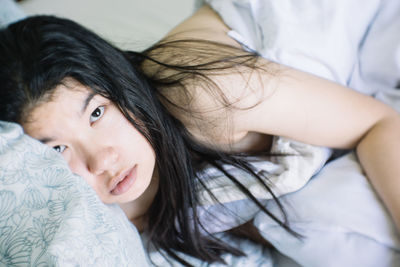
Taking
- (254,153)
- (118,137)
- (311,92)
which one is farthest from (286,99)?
(118,137)

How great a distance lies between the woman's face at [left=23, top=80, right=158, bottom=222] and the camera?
56 centimetres

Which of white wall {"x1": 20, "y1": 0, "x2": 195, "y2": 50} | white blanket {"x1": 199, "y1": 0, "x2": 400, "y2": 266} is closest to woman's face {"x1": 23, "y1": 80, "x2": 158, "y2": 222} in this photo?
white blanket {"x1": 199, "y1": 0, "x2": 400, "y2": 266}

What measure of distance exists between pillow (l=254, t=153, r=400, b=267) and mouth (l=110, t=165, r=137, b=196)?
268 mm

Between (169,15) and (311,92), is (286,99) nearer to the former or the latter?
(311,92)

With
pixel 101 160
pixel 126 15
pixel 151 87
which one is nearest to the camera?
pixel 101 160

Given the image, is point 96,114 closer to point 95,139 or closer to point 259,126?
point 95,139

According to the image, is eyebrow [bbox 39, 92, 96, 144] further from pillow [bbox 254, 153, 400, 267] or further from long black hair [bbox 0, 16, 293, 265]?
pillow [bbox 254, 153, 400, 267]

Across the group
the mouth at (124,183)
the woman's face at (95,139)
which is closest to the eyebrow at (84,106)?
the woman's face at (95,139)

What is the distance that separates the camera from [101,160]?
0.58 meters

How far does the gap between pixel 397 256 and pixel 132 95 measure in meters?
0.52

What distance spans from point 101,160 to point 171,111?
0.61 ft

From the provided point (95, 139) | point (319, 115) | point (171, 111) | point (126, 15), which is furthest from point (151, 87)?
point (126, 15)

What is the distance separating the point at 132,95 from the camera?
65 cm

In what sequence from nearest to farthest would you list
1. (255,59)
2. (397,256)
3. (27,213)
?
(27,213) < (397,256) < (255,59)
